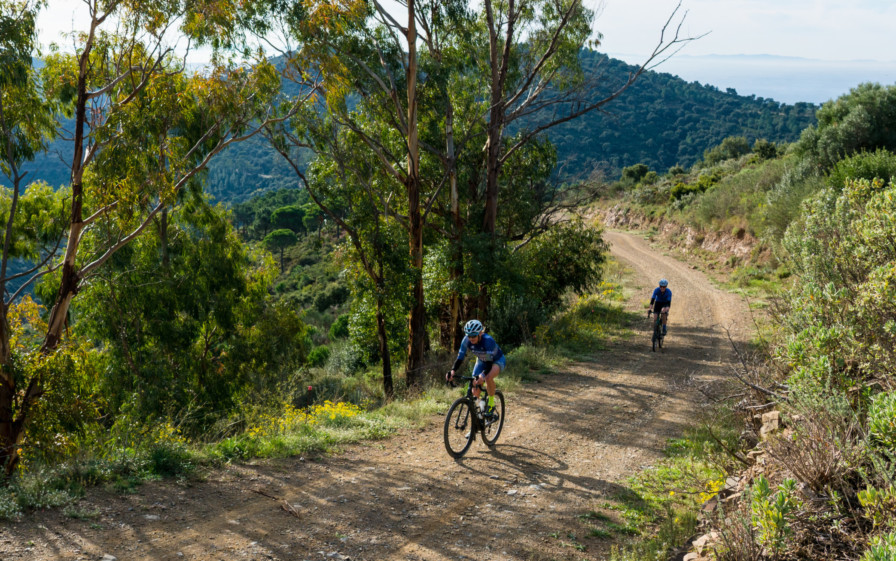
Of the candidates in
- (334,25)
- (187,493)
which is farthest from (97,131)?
(187,493)

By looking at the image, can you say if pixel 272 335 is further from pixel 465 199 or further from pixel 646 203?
pixel 646 203

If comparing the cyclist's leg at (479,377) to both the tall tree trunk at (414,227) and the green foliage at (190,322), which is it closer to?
the tall tree trunk at (414,227)

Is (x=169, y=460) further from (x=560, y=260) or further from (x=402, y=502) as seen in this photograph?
(x=560, y=260)

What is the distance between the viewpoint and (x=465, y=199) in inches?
810

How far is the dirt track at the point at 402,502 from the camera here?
5395 mm

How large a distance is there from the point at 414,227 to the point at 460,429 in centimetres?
1037

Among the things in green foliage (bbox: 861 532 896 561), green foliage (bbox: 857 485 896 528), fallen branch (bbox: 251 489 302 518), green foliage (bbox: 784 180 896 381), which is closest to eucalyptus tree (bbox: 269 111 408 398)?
fallen branch (bbox: 251 489 302 518)

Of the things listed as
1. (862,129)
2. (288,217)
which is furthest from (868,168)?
(288,217)

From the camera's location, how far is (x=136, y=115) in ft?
42.7

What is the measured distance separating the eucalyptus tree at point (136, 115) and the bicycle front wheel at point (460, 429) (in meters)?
6.58

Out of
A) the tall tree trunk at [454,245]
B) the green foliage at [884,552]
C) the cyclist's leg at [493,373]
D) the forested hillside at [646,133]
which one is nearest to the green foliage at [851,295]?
the green foliage at [884,552]

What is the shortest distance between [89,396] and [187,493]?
4266 mm

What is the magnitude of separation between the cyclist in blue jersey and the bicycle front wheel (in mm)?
234

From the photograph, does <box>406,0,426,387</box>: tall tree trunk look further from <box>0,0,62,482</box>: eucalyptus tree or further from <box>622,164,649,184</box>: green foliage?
<box>622,164,649,184</box>: green foliage
